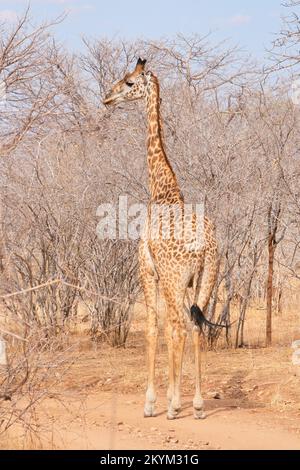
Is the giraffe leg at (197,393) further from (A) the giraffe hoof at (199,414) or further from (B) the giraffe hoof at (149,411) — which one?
(B) the giraffe hoof at (149,411)

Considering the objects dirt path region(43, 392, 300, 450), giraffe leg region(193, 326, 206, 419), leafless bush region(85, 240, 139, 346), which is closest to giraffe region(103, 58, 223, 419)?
giraffe leg region(193, 326, 206, 419)

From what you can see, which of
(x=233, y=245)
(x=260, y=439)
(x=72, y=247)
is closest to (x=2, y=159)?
(x=72, y=247)

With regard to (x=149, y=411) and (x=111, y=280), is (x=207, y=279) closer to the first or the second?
(x=149, y=411)

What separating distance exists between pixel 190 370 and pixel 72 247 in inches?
89.3

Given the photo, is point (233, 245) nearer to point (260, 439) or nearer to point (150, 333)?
point (150, 333)

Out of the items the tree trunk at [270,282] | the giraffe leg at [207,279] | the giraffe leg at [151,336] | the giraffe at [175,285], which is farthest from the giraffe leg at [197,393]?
the tree trunk at [270,282]

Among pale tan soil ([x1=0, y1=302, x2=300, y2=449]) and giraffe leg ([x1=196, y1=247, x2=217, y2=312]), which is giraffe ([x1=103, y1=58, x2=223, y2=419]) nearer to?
giraffe leg ([x1=196, y1=247, x2=217, y2=312])

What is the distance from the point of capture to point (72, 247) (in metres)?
10.2

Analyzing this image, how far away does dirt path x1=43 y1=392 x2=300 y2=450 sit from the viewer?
5934mm

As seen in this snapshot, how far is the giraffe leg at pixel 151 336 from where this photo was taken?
270 inches

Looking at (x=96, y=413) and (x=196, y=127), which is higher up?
(x=196, y=127)

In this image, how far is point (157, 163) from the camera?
7.46m

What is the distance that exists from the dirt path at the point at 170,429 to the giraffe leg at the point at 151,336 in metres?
0.11

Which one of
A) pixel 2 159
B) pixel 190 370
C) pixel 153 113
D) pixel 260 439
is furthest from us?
pixel 2 159
